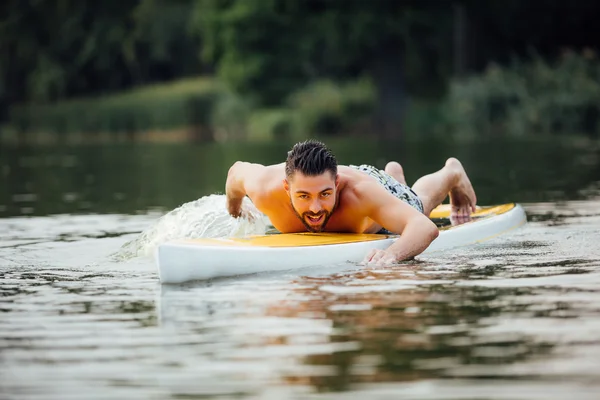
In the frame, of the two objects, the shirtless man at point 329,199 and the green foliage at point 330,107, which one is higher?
the green foliage at point 330,107

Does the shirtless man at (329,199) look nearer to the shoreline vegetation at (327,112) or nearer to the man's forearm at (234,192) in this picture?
the man's forearm at (234,192)

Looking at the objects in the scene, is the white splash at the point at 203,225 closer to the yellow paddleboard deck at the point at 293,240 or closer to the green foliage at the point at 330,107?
the yellow paddleboard deck at the point at 293,240

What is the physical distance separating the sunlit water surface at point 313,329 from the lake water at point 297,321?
0.01 metres

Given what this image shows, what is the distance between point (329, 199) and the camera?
27.4 ft

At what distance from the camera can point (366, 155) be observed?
25.1m

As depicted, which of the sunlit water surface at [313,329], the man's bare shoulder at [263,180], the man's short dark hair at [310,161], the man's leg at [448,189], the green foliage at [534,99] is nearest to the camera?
the sunlit water surface at [313,329]

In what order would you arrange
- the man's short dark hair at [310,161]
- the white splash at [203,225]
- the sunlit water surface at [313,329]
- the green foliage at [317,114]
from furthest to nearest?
the green foliage at [317,114]
the white splash at [203,225]
the man's short dark hair at [310,161]
the sunlit water surface at [313,329]

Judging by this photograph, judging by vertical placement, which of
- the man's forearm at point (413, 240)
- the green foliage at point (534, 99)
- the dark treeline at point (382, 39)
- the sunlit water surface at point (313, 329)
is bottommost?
the sunlit water surface at point (313, 329)

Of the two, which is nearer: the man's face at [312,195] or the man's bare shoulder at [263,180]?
the man's face at [312,195]

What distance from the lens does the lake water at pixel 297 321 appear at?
5.09m

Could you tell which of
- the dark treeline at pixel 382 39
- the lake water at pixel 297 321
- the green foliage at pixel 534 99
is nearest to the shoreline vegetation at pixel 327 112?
the green foliage at pixel 534 99

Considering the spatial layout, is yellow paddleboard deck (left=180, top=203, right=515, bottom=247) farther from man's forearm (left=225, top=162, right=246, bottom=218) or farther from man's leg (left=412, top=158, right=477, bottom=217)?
man's leg (left=412, top=158, right=477, bottom=217)

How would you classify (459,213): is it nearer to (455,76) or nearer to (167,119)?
(455,76)

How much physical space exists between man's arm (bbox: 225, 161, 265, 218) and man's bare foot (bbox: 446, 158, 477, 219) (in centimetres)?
184
